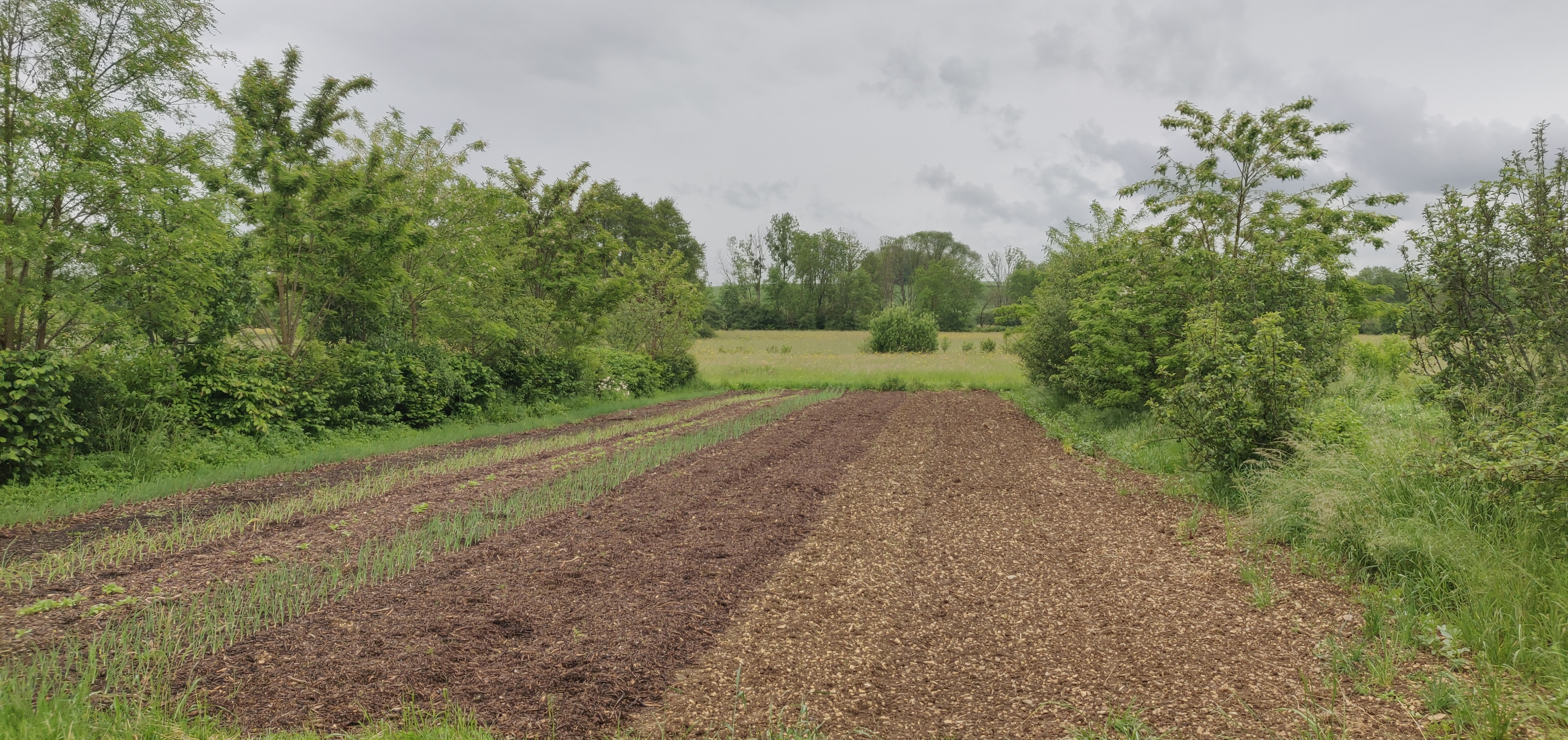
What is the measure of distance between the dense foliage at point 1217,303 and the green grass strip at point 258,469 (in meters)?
11.9

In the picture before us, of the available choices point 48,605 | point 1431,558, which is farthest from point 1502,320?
point 48,605

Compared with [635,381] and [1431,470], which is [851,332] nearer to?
[635,381]

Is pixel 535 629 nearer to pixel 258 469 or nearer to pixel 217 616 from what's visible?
pixel 217 616

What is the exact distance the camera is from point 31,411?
782cm

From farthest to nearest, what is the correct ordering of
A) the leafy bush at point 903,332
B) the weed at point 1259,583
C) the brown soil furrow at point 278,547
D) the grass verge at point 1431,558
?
1. the leafy bush at point 903,332
2. the weed at point 1259,583
3. the brown soil furrow at point 278,547
4. the grass verge at point 1431,558

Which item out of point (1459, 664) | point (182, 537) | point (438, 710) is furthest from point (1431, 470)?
point (182, 537)

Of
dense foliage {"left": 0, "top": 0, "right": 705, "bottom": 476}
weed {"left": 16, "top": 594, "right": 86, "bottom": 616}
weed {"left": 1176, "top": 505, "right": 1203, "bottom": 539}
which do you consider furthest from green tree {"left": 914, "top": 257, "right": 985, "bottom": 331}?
weed {"left": 16, "top": 594, "right": 86, "bottom": 616}

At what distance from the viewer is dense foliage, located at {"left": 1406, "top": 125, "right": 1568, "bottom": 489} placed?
4777 millimetres

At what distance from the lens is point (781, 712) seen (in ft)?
11.5

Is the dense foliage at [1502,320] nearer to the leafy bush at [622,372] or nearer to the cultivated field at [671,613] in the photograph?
the cultivated field at [671,613]

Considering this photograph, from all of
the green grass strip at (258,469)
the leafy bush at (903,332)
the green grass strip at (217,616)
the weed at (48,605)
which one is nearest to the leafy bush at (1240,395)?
the green grass strip at (217,616)

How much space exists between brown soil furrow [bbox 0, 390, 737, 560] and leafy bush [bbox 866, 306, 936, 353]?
33050 mm

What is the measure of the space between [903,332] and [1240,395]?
1404 inches

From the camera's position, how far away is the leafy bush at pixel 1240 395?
25.4ft
